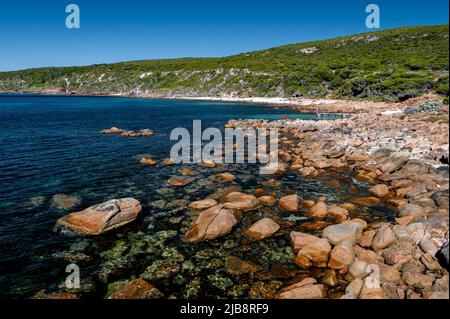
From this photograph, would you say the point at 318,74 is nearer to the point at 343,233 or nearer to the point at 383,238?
the point at 343,233

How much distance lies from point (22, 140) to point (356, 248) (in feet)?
120

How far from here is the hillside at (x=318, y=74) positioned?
7669 centimetres

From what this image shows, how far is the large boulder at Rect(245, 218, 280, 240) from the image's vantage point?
44.0 ft

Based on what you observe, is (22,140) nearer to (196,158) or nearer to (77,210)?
(196,158)

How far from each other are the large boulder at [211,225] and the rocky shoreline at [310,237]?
44mm

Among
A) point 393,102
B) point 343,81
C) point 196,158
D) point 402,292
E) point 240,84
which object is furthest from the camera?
point 240,84

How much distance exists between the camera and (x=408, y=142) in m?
24.0

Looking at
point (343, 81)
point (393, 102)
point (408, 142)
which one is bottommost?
point (408, 142)

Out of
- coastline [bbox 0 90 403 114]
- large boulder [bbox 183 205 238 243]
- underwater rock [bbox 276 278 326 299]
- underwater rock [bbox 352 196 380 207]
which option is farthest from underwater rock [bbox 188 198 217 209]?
coastline [bbox 0 90 403 114]

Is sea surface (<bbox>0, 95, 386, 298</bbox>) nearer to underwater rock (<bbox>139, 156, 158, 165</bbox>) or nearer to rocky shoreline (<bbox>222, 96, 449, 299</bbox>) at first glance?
underwater rock (<bbox>139, 156, 158, 165</bbox>)

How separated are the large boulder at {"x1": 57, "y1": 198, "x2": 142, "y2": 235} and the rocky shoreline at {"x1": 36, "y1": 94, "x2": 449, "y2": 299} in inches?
2.0

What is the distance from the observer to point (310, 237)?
12.5 meters

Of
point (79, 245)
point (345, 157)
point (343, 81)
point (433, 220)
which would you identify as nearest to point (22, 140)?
point (79, 245)

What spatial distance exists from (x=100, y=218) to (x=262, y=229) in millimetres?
7357
